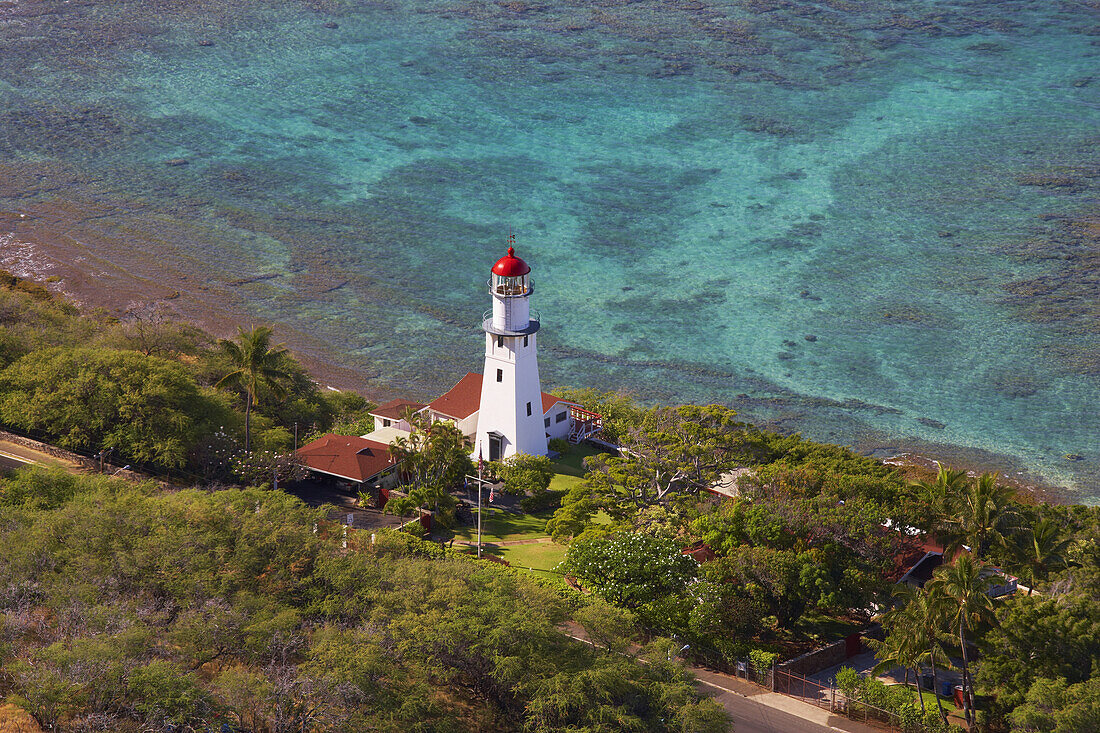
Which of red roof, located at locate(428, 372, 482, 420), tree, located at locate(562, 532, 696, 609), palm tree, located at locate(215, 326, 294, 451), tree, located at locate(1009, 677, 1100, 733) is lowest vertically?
tree, located at locate(1009, 677, 1100, 733)

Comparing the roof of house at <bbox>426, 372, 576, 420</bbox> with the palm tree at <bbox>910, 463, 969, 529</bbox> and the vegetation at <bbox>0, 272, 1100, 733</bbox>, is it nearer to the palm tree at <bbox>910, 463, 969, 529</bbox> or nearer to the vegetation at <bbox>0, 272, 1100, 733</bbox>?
the vegetation at <bbox>0, 272, 1100, 733</bbox>

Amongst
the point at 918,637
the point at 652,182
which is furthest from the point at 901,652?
the point at 652,182

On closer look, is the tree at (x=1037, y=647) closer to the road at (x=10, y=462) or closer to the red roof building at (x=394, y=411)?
the red roof building at (x=394, y=411)

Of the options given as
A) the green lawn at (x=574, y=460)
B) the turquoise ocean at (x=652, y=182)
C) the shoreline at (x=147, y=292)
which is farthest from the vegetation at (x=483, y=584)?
the turquoise ocean at (x=652, y=182)

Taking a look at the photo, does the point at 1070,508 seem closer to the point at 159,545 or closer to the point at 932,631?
the point at 932,631

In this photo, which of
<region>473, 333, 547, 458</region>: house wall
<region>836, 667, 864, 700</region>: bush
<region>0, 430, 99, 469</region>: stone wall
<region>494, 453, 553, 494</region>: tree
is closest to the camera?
<region>836, 667, 864, 700</region>: bush

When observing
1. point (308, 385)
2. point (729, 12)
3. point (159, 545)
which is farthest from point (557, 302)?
point (729, 12)

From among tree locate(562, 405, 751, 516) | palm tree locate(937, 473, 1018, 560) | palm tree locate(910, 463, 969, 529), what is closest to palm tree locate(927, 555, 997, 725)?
palm tree locate(937, 473, 1018, 560)
